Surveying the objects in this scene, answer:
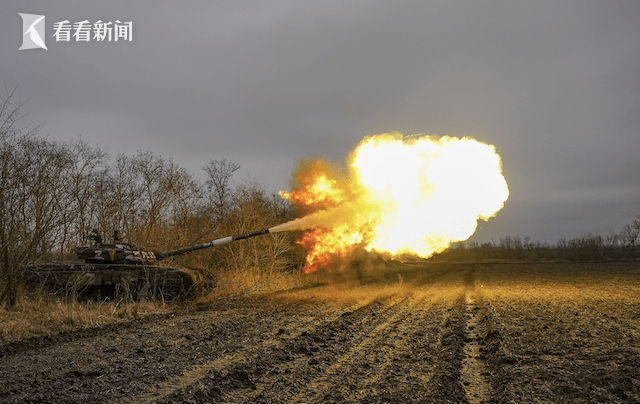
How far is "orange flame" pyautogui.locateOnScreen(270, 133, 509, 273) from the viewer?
17.4m

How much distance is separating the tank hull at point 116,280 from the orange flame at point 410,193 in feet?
12.6

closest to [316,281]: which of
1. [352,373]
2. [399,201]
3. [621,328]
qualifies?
[399,201]

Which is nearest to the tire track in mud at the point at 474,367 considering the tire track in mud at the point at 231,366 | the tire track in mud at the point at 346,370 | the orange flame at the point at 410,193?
the tire track in mud at the point at 346,370

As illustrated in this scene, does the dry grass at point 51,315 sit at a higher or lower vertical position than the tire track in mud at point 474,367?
higher

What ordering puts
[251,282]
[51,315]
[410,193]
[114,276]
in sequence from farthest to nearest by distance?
1. [251,282]
2. [410,193]
3. [114,276]
4. [51,315]

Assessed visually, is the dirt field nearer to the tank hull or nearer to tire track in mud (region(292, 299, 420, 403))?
tire track in mud (region(292, 299, 420, 403))

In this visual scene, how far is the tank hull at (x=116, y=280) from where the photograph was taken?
597 inches

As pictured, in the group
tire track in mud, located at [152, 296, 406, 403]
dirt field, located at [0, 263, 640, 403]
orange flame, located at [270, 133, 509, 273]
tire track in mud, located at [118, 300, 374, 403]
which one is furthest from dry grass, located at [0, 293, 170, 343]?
orange flame, located at [270, 133, 509, 273]

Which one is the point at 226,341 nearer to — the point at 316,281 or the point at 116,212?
the point at 316,281

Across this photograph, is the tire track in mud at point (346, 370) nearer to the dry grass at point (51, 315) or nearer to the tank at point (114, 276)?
the dry grass at point (51, 315)

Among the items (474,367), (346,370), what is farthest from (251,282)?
(474,367)

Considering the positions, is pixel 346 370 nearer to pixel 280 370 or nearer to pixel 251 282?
pixel 280 370

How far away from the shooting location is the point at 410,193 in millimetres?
18391

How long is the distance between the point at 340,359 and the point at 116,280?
408 inches
